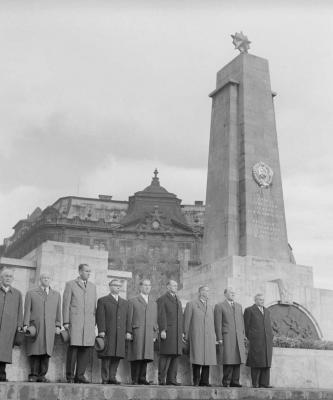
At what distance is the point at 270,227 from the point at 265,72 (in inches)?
213

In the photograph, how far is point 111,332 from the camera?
8.96 meters

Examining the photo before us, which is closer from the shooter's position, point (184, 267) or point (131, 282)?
point (131, 282)

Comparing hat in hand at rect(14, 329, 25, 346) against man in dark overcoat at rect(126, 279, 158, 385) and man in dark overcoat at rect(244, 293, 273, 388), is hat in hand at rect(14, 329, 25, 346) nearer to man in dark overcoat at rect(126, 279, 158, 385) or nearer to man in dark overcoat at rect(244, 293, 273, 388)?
man in dark overcoat at rect(126, 279, 158, 385)

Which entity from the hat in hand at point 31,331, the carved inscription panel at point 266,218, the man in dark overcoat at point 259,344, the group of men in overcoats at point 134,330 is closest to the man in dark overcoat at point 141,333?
the group of men in overcoats at point 134,330

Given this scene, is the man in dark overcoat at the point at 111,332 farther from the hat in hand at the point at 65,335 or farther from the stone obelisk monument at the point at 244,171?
the stone obelisk monument at the point at 244,171

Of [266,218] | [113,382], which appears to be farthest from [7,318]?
Result: [266,218]

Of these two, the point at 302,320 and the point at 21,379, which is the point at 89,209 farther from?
the point at 21,379

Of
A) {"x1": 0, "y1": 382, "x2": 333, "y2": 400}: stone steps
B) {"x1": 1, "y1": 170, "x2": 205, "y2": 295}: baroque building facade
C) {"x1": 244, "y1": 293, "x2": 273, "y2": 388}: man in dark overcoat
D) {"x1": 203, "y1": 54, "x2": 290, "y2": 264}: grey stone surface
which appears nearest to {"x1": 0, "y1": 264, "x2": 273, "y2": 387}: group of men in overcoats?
{"x1": 244, "y1": 293, "x2": 273, "y2": 388}: man in dark overcoat

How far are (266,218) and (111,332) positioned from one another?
9.38 metres

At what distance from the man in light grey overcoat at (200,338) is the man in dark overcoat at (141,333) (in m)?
0.68

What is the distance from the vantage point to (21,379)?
28.6 feet

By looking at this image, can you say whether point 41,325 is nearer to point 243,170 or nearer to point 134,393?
point 134,393

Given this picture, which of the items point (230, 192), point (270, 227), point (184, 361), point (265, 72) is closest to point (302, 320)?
point (270, 227)

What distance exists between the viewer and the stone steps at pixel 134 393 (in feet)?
23.8
